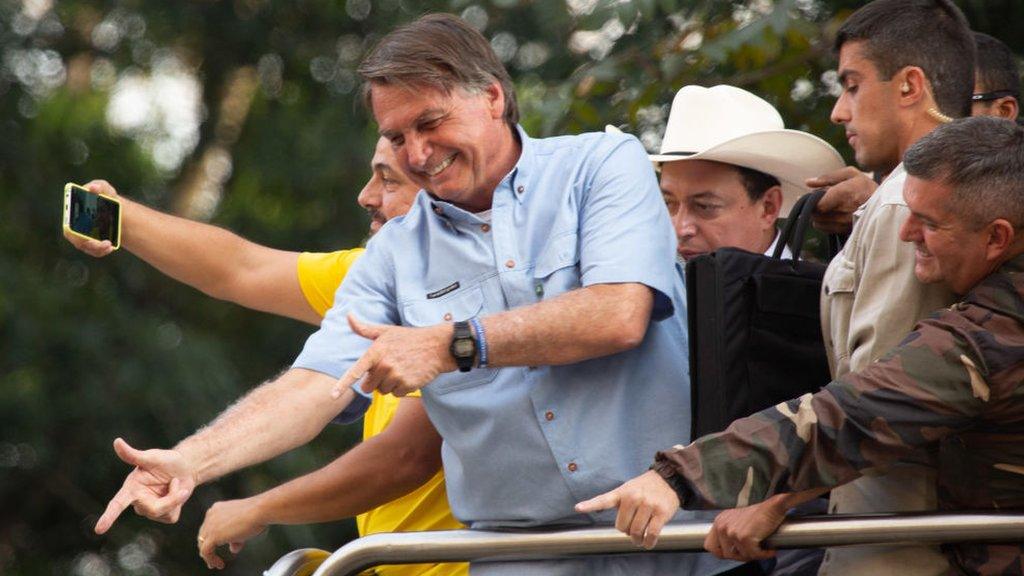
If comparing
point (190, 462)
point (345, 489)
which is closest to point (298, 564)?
point (345, 489)

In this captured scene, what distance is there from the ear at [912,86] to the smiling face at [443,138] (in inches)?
29.0

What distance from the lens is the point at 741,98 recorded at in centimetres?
450

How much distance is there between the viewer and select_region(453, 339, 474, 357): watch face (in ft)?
10.9

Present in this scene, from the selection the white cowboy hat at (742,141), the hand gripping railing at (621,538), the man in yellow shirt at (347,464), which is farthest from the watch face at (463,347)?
the white cowboy hat at (742,141)

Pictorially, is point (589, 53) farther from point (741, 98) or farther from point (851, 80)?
point (851, 80)

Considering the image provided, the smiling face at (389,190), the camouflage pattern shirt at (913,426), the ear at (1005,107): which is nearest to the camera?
the camouflage pattern shirt at (913,426)

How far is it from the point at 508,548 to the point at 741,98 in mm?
1555

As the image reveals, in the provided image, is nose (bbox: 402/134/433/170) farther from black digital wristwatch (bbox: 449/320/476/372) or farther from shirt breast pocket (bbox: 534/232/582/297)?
black digital wristwatch (bbox: 449/320/476/372)

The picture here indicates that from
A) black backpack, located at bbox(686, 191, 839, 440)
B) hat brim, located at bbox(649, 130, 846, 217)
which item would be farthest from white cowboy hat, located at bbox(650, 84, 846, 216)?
black backpack, located at bbox(686, 191, 839, 440)

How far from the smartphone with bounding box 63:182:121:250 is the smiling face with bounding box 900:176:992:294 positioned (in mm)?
1954

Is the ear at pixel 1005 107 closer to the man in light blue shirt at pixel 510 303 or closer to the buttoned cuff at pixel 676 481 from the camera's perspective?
the man in light blue shirt at pixel 510 303

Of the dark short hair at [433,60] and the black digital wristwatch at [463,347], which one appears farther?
the dark short hair at [433,60]

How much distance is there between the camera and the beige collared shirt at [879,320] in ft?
10.0

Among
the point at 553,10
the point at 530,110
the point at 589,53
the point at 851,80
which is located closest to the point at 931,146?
the point at 851,80
